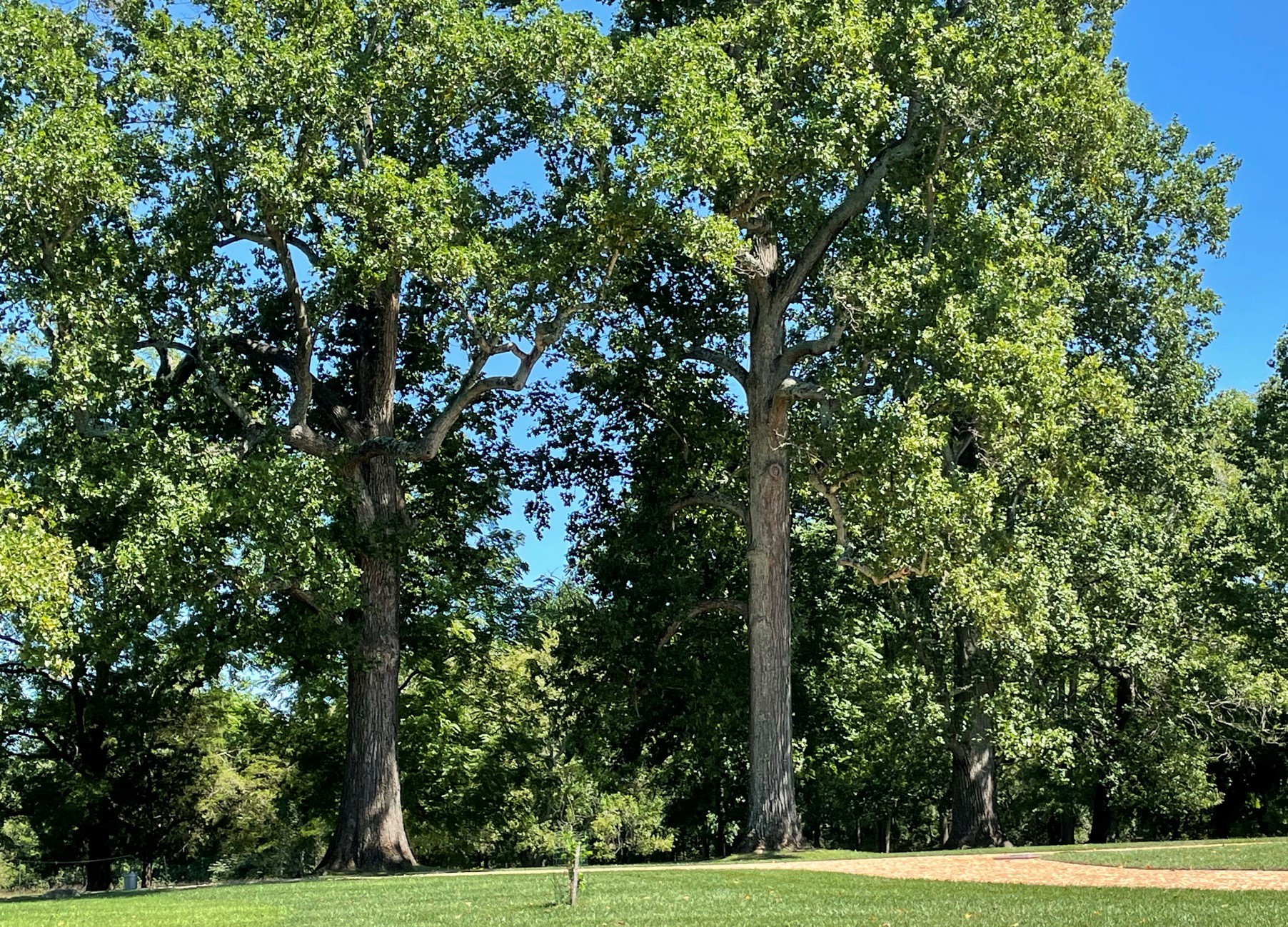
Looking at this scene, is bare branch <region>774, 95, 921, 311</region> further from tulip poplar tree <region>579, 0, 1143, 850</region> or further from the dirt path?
the dirt path

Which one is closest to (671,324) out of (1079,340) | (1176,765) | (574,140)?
(574,140)

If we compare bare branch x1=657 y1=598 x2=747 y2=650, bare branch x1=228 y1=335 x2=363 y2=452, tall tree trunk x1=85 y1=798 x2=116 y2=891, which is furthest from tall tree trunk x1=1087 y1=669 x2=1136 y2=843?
tall tree trunk x1=85 y1=798 x2=116 y2=891

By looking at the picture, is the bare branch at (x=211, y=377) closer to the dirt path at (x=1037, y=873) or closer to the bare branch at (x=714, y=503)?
the bare branch at (x=714, y=503)

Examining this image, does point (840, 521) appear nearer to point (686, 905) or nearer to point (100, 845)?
point (686, 905)

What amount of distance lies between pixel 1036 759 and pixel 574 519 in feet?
34.4

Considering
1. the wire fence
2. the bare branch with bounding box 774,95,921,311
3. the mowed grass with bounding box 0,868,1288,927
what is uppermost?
the bare branch with bounding box 774,95,921,311

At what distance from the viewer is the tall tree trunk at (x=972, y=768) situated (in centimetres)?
2447

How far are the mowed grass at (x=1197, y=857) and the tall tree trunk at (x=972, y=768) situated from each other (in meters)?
6.15

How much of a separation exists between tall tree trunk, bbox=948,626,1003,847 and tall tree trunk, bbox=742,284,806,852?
187 inches

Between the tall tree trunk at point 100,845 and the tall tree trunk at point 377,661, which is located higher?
the tall tree trunk at point 377,661

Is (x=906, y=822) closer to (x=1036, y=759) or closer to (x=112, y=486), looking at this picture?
(x=1036, y=759)

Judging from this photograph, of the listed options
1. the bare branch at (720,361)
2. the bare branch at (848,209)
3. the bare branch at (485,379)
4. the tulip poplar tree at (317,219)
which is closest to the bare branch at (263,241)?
the tulip poplar tree at (317,219)

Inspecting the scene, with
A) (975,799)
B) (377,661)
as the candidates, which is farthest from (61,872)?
(975,799)

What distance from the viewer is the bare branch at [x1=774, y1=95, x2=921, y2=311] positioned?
21750 mm
